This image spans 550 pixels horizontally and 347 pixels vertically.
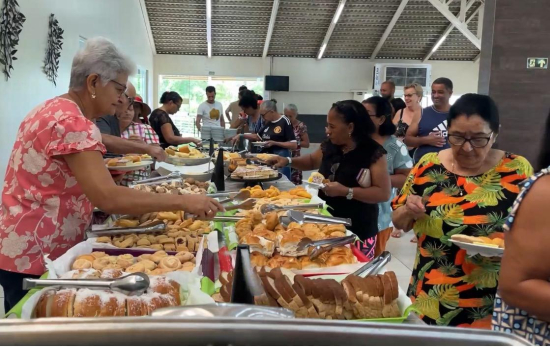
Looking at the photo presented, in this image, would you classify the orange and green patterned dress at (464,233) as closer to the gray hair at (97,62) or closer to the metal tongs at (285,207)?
the metal tongs at (285,207)

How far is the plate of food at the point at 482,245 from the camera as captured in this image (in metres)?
1.44

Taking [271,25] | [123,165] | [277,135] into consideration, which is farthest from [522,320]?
[271,25]

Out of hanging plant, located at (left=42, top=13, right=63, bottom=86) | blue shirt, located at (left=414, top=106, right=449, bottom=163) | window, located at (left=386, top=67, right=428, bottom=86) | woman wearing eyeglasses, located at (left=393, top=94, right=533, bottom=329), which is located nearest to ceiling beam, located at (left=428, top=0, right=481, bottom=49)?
window, located at (left=386, top=67, right=428, bottom=86)

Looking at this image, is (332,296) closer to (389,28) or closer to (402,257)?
(402,257)

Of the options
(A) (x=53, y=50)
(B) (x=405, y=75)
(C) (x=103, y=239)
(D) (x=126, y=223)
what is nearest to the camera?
(C) (x=103, y=239)

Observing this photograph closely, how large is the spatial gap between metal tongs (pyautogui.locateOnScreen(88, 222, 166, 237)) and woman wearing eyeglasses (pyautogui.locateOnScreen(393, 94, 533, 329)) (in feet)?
3.14

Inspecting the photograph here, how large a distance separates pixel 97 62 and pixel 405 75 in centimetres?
1455

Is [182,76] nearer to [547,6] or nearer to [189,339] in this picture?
[547,6]

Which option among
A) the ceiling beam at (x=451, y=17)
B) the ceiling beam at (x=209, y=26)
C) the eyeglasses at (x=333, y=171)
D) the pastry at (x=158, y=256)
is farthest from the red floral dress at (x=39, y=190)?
the ceiling beam at (x=451, y=17)

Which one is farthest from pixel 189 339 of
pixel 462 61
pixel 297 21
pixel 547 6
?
pixel 462 61

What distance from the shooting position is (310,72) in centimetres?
1566

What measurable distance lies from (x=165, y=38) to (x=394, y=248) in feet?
Answer: 37.0

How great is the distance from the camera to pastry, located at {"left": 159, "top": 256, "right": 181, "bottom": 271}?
1.46 metres

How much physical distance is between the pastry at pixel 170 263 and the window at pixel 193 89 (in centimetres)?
1432
